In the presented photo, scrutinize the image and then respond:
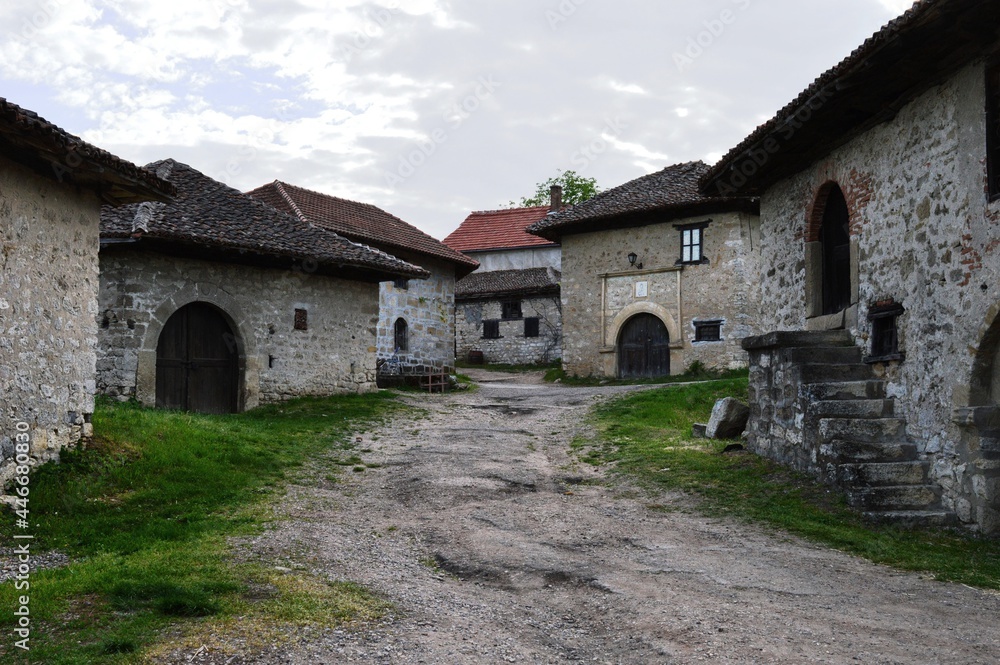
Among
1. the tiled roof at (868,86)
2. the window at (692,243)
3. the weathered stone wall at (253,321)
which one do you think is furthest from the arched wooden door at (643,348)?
the tiled roof at (868,86)

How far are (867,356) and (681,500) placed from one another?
101 inches

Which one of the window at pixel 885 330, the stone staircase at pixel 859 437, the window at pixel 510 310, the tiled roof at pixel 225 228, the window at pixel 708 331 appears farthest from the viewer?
the window at pixel 510 310

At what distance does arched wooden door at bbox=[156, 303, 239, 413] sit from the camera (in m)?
13.8

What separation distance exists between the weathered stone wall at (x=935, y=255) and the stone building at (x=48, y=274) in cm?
742

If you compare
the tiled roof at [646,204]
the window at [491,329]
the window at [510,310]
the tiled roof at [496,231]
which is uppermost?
the tiled roof at [496,231]

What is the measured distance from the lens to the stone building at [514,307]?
3144 cm

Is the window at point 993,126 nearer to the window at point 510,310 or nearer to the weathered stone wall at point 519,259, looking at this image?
the window at point 510,310

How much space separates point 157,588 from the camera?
16.4ft

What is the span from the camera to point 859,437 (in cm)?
826

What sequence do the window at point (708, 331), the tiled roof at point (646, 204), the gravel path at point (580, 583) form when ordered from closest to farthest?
the gravel path at point (580, 583) → the tiled roof at point (646, 204) → the window at point (708, 331)

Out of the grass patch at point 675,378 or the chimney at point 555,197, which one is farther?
the chimney at point 555,197

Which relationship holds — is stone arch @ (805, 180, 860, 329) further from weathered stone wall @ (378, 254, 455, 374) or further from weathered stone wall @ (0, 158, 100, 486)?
weathered stone wall @ (378, 254, 455, 374)

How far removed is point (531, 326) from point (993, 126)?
24.8 metres

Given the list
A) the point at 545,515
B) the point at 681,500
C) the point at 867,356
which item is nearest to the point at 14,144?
the point at 545,515
